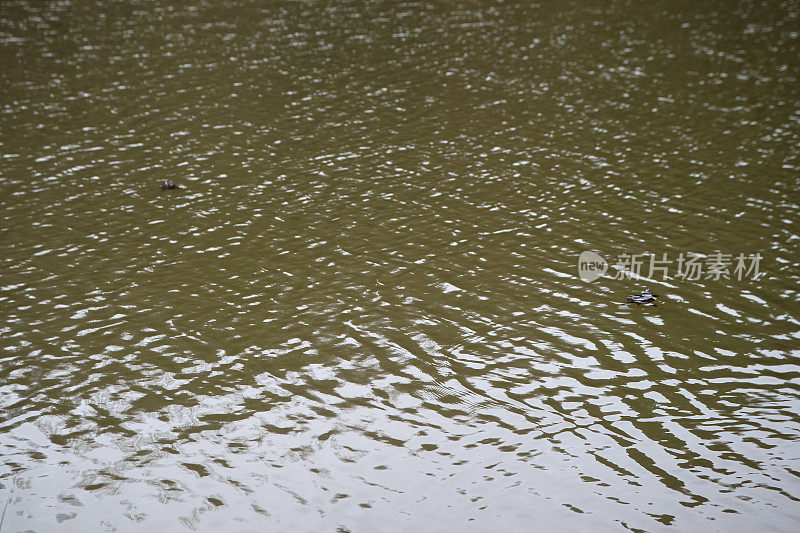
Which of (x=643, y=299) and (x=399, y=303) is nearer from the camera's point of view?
(x=643, y=299)

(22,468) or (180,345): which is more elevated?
(180,345)

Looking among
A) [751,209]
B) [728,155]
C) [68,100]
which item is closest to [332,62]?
[68,100]

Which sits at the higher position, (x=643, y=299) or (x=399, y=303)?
(x=643, y=299)

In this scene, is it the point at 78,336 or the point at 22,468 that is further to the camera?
the point at 78,336

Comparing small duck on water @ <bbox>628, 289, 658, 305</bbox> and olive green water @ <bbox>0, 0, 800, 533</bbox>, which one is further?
small duck on water @ <bbox>628, 289, 658, 305</bbox>

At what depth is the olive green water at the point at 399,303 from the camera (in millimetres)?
14109

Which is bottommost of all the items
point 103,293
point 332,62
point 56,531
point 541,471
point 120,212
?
point 56,531

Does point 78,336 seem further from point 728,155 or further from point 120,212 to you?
point 728,155

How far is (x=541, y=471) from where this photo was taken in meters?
14.3

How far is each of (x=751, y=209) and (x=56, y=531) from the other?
73.2ft

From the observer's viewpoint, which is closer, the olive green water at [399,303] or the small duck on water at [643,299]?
the olive green water at [399,303]

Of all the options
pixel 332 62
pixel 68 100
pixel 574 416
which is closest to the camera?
pixel 574 416

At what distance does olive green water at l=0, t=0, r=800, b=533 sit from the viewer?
14.1 metres

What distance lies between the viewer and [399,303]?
20.5 meters
